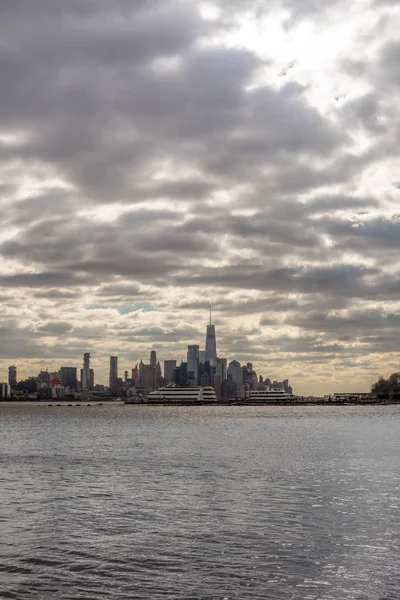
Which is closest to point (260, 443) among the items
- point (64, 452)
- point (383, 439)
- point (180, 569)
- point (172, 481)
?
point (383, 439)

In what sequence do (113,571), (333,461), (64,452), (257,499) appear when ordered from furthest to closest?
(64,452) < (333,461) < (257,499) < (113,571)

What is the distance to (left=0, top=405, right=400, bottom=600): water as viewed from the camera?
28.9 m

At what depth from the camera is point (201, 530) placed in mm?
39188

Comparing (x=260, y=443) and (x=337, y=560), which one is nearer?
(x=337, y=560)

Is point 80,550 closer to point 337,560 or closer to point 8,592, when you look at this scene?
point 8,592

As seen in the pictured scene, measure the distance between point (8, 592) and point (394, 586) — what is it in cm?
1604

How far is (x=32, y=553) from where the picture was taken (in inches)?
1359

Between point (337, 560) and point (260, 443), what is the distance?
7530 centimetres

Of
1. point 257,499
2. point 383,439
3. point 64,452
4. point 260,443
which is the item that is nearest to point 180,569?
point 257,499

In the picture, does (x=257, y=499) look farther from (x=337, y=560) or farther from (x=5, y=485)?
(x=5, y=485)

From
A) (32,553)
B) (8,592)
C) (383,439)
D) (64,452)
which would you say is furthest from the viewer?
(383,439)

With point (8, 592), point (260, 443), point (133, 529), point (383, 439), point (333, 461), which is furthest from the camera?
point (383, 439)

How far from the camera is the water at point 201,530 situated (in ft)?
94.9

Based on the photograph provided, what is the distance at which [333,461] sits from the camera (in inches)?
3066
